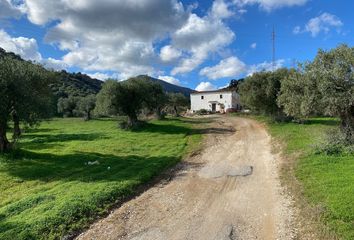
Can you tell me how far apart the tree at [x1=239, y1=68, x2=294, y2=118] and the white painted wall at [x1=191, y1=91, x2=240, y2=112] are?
4236cm

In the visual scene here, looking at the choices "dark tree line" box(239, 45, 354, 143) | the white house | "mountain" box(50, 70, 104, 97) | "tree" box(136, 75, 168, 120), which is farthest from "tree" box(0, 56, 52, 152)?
"mountain" box(50, 70, 104, 97)

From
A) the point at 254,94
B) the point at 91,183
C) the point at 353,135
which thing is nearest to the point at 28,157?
the point at 91,183

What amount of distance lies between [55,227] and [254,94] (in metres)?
27.7

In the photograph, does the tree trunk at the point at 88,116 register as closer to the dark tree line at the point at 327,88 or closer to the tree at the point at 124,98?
the tree at the point at 124,98

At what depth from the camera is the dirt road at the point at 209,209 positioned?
870cm

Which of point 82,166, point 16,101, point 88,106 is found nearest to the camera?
point 82,166

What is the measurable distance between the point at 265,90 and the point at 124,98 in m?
14.5

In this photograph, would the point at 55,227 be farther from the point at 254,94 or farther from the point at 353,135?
the point at 254,94

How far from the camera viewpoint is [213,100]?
80.3 meters

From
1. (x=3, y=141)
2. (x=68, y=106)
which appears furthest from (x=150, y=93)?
(x=68, y=106)

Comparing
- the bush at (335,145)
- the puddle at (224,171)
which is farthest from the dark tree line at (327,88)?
the puddle at (224,171)

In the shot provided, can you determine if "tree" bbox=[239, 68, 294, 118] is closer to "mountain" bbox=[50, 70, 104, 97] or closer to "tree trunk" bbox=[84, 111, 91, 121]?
"tree trunk" bbox=[84, 111, 91, 121]

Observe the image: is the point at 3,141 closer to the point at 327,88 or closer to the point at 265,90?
the point at 327,88

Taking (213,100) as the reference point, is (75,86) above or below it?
above
